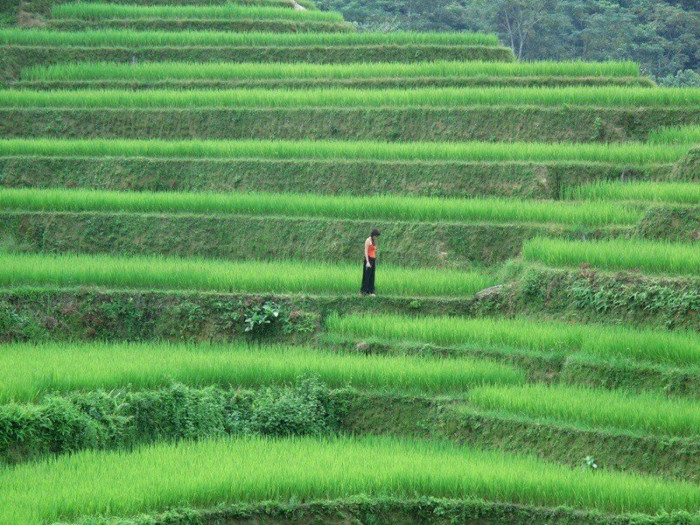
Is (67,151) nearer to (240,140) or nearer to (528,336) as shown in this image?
(240,140)

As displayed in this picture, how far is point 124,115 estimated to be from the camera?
627 inches

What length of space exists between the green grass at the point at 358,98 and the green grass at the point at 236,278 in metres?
3.91

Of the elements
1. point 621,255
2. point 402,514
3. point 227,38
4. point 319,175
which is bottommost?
point 402,514

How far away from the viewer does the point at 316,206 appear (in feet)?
43.6

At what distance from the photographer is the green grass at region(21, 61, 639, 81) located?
16.4m

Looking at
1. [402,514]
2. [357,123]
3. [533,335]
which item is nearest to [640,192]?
[533,335]

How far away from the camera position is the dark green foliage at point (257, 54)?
18.0 m

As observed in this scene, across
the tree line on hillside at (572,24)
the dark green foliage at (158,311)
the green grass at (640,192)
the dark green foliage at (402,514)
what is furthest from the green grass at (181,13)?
the dark green foliage at (402,514)

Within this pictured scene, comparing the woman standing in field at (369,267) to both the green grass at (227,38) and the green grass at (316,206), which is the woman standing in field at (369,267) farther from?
the green grass at (227,38)

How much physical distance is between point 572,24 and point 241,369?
2331cm

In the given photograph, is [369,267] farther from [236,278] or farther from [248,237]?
[248,237]

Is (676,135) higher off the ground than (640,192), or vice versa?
(676,135)

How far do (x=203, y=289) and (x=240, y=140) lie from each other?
427cm

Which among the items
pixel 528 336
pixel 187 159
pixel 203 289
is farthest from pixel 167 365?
pixel 187 159
